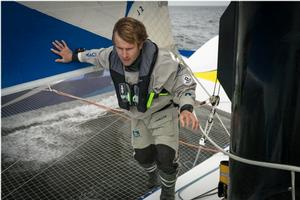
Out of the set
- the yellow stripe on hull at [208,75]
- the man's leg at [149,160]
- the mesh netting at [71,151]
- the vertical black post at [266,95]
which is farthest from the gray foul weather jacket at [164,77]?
the yellow stripe on hull at [208,75]

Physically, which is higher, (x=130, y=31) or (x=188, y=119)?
(x=130, y=31)

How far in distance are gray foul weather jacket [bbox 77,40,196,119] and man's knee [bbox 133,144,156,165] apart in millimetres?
329

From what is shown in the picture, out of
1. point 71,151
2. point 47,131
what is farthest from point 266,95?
point 47,131

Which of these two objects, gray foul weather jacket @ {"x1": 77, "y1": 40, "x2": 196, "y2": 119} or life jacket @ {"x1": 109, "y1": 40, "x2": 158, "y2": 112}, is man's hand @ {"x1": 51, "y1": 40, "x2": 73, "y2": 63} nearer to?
gray foul weather jacket @ {"x1": 77, "y1": 40, "x2": 196, "y2": 119}

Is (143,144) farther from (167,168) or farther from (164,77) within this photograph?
(164,77)

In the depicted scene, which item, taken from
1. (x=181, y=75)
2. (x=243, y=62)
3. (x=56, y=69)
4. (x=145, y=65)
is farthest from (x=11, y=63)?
(x=243, y=62)

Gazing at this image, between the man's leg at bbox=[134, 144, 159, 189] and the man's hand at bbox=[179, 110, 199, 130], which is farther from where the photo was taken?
the man's leg at bbox=[134, 144, 159, 189]

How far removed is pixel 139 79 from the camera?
1723 mm

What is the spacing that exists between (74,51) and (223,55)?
0.77 metres

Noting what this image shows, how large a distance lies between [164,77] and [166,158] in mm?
469

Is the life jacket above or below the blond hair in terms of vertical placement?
below

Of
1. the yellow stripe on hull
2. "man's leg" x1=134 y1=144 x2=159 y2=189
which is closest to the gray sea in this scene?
"man's leg" x1=134 y1=144 x2=159 y2=189

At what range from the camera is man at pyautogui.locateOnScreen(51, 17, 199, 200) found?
1608 millimetres

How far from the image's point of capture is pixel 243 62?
101cm
